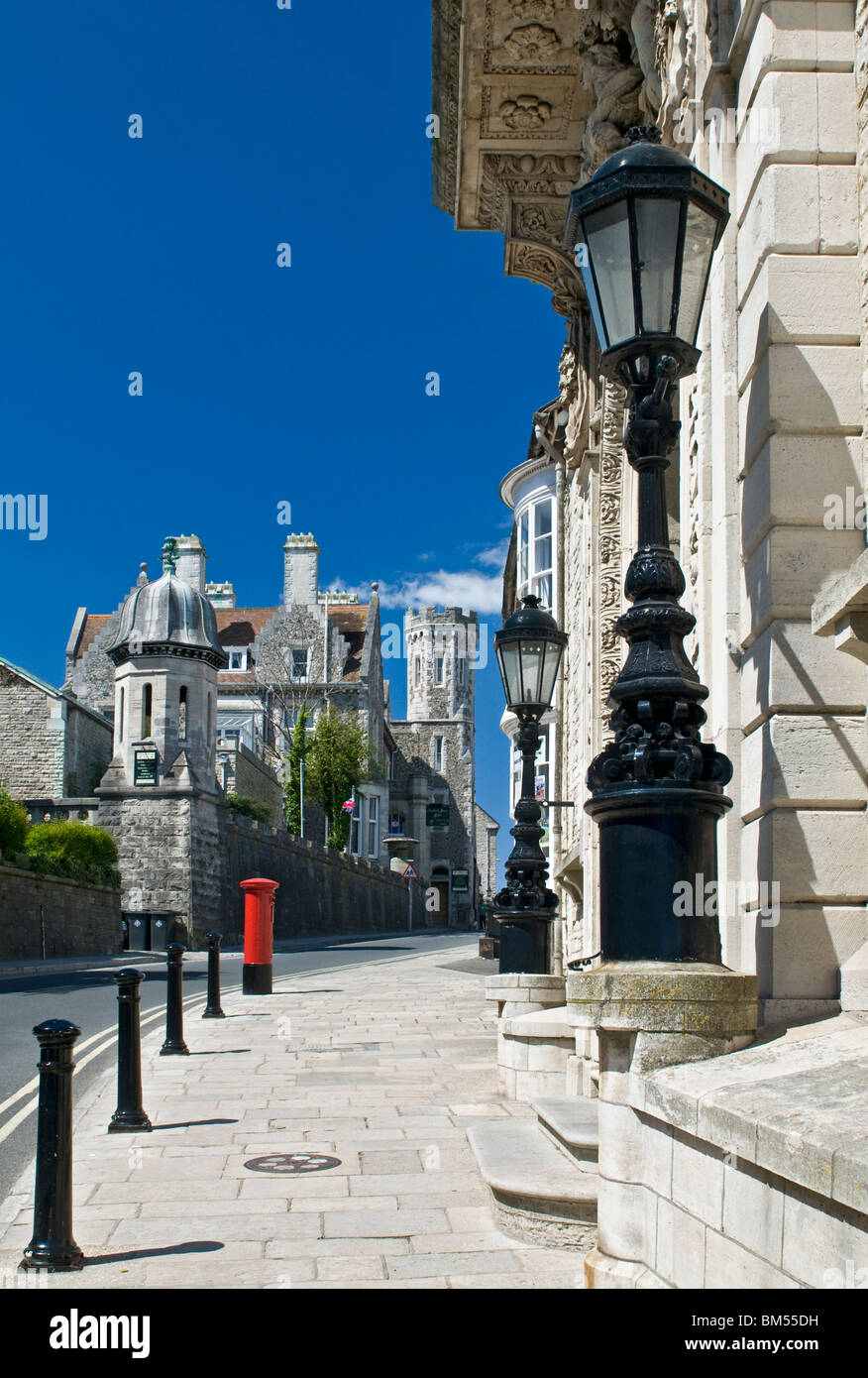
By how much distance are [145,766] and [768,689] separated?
1557 inches

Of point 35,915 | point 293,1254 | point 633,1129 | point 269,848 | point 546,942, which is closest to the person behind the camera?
point 633,1129

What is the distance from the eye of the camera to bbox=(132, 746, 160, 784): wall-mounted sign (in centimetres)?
4222

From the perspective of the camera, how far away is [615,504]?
10734 mm

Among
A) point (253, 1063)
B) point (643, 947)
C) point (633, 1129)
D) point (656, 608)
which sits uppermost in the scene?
point (656, 608)

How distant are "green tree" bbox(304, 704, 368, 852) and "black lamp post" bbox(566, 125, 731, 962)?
195 ft

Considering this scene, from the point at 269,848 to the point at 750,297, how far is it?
44864mm

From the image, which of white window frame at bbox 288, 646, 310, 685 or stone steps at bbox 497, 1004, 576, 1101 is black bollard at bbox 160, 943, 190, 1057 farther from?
white window frame at bbox 288, 646, 310, 685

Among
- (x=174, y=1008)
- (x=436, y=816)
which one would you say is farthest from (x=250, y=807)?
(x=174, y=1008)

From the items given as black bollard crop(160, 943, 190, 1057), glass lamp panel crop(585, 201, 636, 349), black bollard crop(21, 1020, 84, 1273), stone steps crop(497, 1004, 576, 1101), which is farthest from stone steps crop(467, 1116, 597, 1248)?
black bollard crop(160, 943, 190, 1057)

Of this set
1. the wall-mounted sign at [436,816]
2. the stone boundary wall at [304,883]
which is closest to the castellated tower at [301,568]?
the stone boundary wall at [304,883]

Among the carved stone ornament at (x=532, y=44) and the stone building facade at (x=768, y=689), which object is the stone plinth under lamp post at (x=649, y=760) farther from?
the carved stone ornament at (x=532, y=44)

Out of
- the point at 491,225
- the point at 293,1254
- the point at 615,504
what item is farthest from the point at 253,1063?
the point at 491,225

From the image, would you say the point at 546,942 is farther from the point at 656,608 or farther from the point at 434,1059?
the point at 656,608

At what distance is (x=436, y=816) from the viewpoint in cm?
8825
